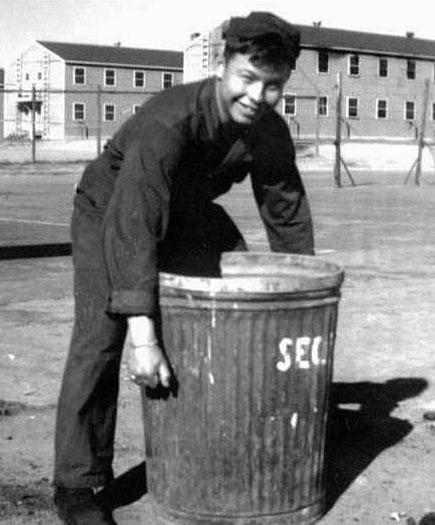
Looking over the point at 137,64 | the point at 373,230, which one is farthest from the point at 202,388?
the point at 137,64

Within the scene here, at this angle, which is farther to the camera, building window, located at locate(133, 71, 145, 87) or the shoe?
building window, located at locate(133, 71, 145, 87)

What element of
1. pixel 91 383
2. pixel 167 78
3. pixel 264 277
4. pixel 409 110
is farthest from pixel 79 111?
pixel 91 383

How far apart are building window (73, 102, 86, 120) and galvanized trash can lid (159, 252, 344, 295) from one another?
227 feet

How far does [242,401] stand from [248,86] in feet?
3.48

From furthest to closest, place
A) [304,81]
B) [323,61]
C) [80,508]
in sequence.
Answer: [323,61] → [304,81] → [80,508]

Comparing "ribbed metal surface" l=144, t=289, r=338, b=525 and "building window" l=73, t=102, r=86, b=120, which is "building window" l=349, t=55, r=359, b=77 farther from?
"ribbed metal surface" l=144, t=289, r=338, b=525

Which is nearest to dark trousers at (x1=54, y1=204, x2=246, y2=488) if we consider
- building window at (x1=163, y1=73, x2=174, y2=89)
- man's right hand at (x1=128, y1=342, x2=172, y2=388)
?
man's right hand at (x1=128, y1=342, x2=172, y2=388)

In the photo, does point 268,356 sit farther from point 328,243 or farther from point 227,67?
point 328,243

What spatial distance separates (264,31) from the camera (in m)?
3.83

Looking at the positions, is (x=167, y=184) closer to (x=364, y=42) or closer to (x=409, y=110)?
(x=409, y=110)

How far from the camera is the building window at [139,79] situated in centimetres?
7875

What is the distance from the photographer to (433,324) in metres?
8.76

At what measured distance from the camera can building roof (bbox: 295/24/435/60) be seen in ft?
238

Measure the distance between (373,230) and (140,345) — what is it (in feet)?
44.9
